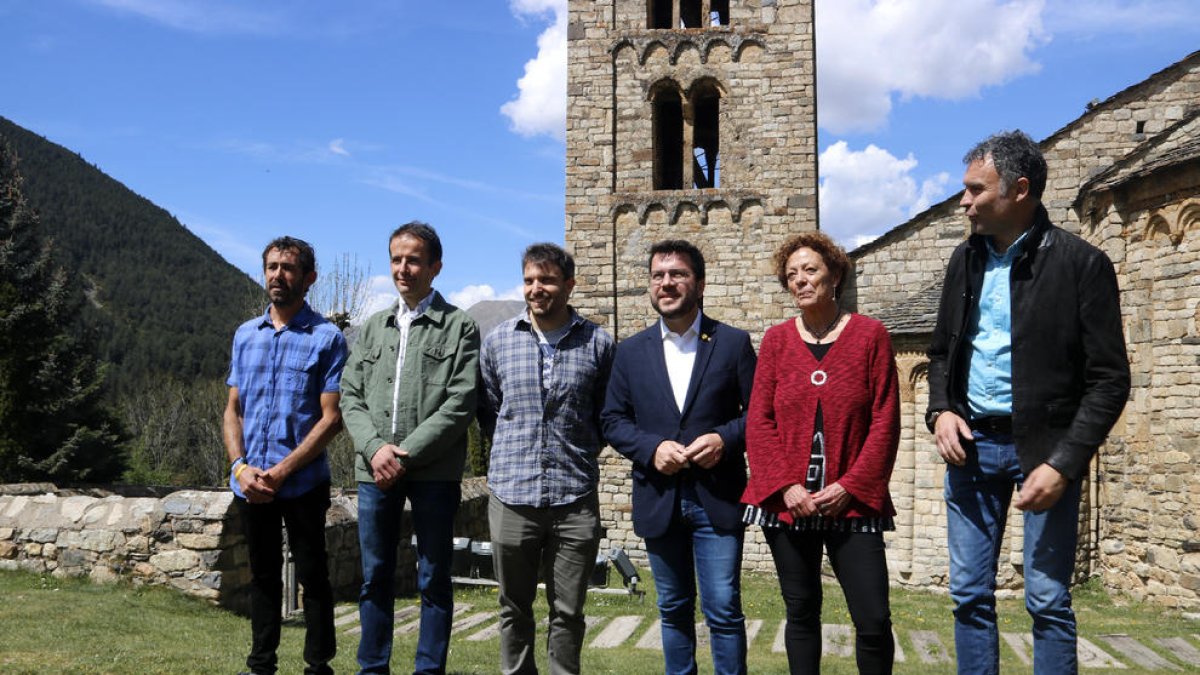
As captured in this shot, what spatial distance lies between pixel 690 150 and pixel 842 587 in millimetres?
14773

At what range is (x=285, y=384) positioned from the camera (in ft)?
14.4

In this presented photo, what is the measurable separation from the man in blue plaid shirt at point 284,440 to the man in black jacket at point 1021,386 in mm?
2777

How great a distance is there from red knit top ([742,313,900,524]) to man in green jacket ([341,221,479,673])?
1412 mm

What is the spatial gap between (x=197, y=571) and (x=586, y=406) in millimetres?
5119

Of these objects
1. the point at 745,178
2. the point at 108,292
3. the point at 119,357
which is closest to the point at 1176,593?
the point at 745,178

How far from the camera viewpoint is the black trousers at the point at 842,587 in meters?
3.54

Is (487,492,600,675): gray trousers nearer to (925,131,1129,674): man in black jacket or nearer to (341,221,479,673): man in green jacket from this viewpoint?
(341,221,479,673): man in green jacket

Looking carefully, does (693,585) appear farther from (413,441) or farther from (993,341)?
(993,341)

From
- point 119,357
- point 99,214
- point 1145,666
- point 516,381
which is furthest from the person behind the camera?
point 99,214

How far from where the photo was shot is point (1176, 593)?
36.4 ft

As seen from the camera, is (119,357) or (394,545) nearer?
(394,545)

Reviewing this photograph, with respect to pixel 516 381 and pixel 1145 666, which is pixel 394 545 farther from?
pixel 1145 666

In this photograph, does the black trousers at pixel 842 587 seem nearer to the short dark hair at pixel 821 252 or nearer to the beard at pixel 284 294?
the short dark hair at pixel 821 252

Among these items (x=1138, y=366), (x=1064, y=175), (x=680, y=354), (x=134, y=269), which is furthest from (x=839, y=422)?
(x=134, y=269)
